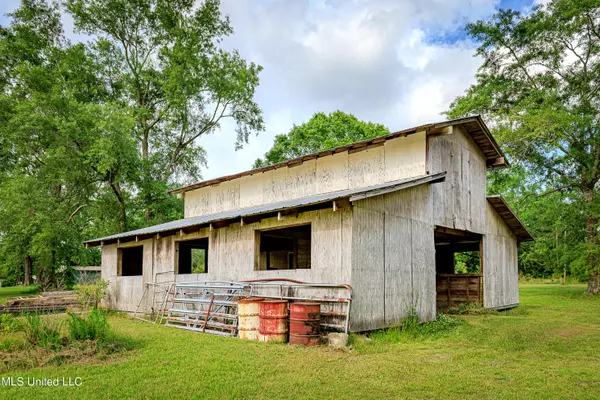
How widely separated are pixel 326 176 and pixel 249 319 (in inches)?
250

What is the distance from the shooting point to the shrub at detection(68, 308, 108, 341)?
27.2 feet

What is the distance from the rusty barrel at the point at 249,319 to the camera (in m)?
10.2

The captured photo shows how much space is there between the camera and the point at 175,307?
45.6 feet

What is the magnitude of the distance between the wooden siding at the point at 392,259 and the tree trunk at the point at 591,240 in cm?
1677

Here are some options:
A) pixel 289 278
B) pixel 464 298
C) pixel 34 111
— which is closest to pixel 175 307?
pixel 289 278

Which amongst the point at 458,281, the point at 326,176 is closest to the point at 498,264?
the point at 458,281

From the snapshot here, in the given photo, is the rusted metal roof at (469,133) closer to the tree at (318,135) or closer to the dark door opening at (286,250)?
the dark door opening at (286,250)

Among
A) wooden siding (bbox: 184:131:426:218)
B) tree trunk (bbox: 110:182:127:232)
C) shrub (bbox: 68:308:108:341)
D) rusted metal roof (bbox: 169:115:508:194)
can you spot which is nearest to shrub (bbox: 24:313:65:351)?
shrub (bbox: 68:308:108:341)

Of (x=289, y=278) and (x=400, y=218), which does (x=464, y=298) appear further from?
(x=289, y=278)

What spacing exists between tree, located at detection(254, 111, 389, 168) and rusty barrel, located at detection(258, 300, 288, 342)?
3071cm

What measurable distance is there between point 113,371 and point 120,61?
2803 centimetres

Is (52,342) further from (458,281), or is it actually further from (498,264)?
(498,264)

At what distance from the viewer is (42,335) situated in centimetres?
803

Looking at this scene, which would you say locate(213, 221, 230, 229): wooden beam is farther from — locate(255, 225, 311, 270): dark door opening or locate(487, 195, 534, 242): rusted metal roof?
locate(487, 195, 534, 242): rusted metal roof
